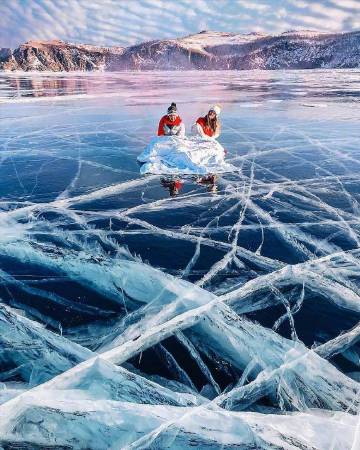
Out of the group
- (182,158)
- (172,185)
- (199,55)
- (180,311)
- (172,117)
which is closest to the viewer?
(180,311)

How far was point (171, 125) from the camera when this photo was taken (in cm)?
664

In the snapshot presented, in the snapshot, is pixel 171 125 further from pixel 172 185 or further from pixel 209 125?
pixel 172 185

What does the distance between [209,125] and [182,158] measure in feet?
4.14

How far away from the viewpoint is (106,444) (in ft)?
5.76

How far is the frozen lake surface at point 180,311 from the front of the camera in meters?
1.88

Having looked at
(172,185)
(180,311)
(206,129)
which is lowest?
(180,311)

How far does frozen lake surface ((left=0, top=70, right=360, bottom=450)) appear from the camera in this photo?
1.88 metres

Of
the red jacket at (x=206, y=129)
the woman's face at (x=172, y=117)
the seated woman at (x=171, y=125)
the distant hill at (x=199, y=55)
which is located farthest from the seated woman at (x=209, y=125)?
the distant hill at (x=199, y=55)

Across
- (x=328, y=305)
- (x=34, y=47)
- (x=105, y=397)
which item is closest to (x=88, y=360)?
(x=105, y=397)

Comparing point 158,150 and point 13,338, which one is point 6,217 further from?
point 158,150

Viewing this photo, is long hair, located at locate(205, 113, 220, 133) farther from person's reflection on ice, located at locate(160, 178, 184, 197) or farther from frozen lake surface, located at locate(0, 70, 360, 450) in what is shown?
person's reflection on ice, located at locate(160, 178, 184, 197)

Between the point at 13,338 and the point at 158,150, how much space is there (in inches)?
169

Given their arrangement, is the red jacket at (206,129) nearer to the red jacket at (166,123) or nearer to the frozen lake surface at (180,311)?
the red jacket at (166,123)

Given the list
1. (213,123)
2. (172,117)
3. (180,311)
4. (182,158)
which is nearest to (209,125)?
(213,123)
